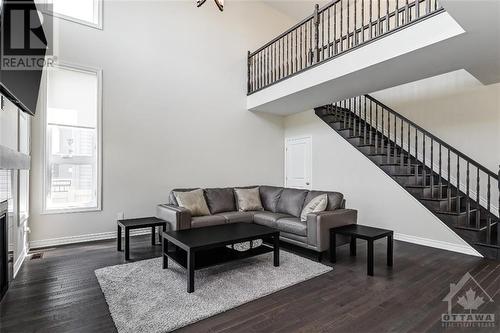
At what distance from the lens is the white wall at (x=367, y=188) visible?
447cm

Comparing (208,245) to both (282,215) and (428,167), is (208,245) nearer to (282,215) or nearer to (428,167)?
(282,215)

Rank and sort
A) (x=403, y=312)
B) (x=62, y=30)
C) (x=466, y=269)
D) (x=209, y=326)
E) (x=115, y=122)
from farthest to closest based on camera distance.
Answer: (x=115, y=122) → (x=62, y=30) → (x=466, y=269) → (x=403, y=312) → (x=209, y=326)

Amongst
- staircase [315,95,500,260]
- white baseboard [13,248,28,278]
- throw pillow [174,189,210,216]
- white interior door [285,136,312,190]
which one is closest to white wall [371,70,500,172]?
staircase [315,95,500,260]

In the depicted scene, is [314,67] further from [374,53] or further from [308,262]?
[308,262]

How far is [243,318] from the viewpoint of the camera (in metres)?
2.25

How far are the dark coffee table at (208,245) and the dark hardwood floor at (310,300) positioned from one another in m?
0.63

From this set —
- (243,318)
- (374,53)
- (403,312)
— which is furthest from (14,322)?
(374,53)

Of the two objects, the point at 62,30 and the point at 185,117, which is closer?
the point at 62,30

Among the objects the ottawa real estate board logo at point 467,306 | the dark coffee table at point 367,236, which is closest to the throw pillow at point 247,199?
the dark coffee table at point 367,236

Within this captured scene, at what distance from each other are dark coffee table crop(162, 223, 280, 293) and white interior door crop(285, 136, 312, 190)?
3277 millimetres

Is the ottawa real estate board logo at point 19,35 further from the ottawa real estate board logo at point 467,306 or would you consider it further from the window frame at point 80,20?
the ottawa real estate board logo at point 467,306

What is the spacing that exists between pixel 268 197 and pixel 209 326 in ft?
11.1

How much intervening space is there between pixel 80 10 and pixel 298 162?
5.34 meters

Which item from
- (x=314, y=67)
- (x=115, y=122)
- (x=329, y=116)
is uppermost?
(x=314, y=67)
